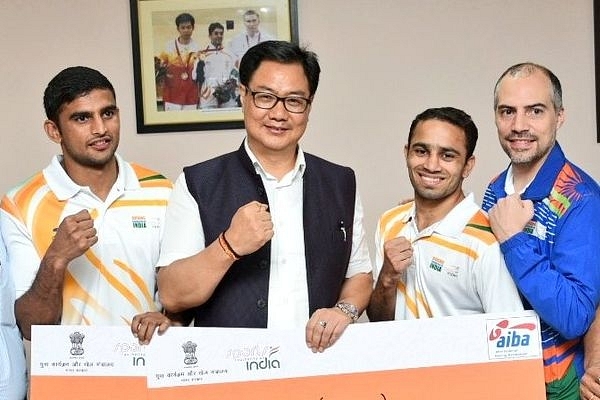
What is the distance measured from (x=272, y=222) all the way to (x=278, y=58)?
0.39 metres

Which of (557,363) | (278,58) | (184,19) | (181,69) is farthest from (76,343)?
(184,19)

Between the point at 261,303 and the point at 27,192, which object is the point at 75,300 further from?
the point at 261,303

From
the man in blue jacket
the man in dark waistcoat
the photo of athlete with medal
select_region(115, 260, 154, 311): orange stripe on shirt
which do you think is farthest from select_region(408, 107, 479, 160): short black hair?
the photo of athlete with medal

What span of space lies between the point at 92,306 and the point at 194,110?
1.36m

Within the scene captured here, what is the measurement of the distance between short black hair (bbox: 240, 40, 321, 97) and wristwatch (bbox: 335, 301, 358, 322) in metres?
0.52

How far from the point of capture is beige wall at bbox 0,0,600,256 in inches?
125

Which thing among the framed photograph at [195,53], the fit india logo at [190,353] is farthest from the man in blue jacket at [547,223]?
the framed photograph at [195,53]

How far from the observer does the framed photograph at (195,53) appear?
317 centimetres

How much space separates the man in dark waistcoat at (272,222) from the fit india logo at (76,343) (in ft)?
0.72

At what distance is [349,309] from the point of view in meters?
1.85

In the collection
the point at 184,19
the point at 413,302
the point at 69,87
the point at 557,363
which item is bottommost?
A: the point at 557,363

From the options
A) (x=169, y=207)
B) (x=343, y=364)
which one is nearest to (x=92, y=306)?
(x=169, y=207)

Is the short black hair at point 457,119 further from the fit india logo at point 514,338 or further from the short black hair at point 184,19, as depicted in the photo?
the short black hair at point 184,19

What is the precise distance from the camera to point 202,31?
3.19 meters
